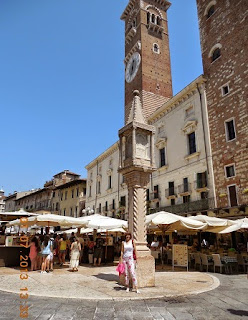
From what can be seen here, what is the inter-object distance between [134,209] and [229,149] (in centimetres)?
1375

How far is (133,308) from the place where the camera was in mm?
4945

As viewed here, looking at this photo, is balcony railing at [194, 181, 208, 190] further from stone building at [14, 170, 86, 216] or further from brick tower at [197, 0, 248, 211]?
stone building at [14, 170, 86, 216]

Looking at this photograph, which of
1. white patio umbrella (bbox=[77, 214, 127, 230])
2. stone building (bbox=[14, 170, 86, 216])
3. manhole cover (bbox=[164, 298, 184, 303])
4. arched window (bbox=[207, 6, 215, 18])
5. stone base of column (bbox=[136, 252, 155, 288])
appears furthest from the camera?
stone building (bbox=[14, 170, 86, 216])

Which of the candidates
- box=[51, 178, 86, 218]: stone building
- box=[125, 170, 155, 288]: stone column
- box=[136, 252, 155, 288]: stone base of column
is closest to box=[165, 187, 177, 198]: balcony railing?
box=[125, 170, 155, 288]: stone column

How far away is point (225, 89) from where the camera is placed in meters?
20.6

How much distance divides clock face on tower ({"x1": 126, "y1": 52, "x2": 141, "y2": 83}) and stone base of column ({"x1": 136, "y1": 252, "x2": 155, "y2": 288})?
30827 millimetres

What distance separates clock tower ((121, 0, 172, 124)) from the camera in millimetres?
32781

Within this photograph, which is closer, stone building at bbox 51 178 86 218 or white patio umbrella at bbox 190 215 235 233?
white patio umbrella at bbox 190 215 235 233

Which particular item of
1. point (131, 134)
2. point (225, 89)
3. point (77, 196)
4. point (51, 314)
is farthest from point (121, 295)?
point (77, 196)

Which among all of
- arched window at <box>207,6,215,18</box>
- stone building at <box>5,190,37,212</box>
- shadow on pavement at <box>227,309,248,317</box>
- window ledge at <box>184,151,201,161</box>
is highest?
→ arched window at <box>207,6,215,18</box>

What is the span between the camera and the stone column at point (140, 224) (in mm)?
7078

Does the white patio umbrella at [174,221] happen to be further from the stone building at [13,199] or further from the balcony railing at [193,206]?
the stone building at [13,199]

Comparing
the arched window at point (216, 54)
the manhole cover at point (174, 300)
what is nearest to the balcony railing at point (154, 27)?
the arched window at point (216, 54)

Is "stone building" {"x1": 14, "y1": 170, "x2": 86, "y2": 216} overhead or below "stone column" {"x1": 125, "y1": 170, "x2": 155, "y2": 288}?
overhead
